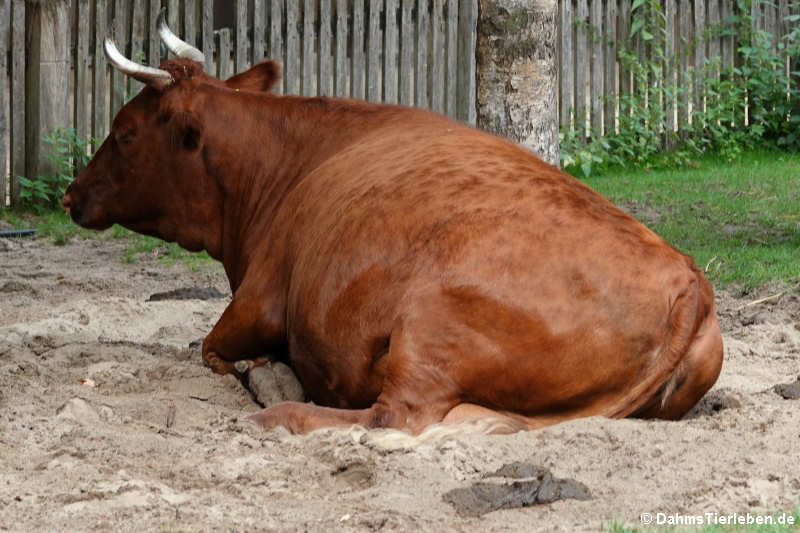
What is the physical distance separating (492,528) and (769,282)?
433cm

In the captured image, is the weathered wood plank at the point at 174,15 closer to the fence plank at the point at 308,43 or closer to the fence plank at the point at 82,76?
the fence plank at the point at 82,76

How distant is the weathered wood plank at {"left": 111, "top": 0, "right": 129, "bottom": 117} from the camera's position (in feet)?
35.8

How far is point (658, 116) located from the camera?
1345 centimetres

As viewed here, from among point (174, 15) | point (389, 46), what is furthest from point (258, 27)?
point (389, 46)

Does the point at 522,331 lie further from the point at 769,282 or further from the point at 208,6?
the point at 208,6

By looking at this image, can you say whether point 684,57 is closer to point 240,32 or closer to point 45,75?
point 240,32

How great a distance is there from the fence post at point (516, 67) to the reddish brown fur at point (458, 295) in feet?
5.60

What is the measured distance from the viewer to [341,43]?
1185cm

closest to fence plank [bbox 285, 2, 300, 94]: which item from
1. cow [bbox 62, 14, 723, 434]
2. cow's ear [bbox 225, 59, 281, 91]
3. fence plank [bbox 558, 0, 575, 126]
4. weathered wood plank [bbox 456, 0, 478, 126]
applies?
weathered wood plank [bbox 456, 0, 478, 126]

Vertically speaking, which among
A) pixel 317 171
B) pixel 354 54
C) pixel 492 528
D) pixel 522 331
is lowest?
pixel 492 528

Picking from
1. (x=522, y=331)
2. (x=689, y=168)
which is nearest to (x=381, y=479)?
(x=522, y=331)

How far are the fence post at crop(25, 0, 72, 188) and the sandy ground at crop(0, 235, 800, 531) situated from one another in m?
5.45

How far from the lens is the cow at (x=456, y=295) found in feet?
13.7

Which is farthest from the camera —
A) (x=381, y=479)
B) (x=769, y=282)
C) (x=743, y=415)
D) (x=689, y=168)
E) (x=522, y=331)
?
(x=689, y=168)
